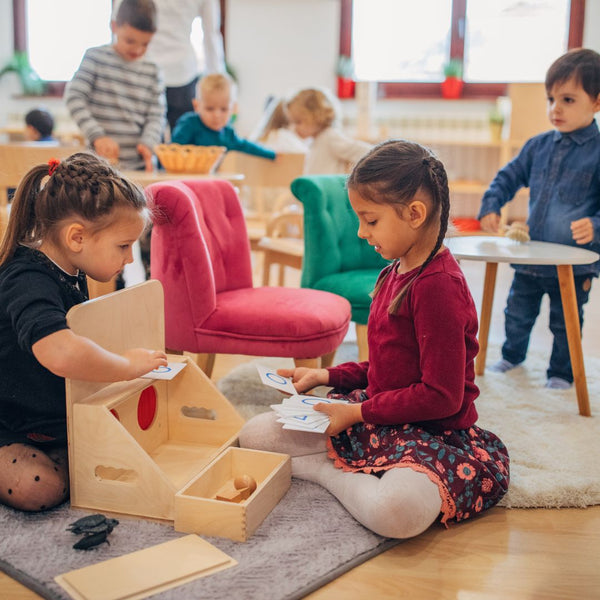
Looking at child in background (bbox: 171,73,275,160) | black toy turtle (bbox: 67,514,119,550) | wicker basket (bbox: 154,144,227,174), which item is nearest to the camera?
black toy turtle (bbox: 67,514,119,550)

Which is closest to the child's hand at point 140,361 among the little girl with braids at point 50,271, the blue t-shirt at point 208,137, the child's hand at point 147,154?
the little girl with braids at point 50,271

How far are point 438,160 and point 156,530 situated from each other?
911mm

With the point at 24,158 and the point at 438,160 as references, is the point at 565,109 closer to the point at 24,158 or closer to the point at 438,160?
the point at 438,160

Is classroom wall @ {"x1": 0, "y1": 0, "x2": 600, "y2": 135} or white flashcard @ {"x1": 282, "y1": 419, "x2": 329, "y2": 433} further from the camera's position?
classroom wall @ {"x1": 0, "y1": 0, "x2": 600, "y2": 135}

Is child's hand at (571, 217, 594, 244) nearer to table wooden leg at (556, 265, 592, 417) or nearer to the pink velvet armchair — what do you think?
table wooden leg at (556, 265, 592, 417)

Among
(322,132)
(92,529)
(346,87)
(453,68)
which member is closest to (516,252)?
(92,529)

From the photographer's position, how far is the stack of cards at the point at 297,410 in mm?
1495

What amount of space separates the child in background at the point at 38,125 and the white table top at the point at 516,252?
3.38 meters

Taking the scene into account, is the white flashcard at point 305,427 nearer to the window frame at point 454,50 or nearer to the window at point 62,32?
the window frame at point 454,50

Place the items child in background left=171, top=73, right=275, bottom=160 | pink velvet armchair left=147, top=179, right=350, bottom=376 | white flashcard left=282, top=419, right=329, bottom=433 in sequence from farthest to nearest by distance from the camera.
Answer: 1. child in background left=171, top=73, right=275, bottom=160
2. pink velvet armchair left=147, top=179, right=350, bottom=376
3. white flashcard left=282, top=419, right=329, bottom=433

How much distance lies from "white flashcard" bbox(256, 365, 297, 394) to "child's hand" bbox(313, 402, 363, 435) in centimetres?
14

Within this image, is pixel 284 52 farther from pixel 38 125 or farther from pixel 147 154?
pixel 147 154

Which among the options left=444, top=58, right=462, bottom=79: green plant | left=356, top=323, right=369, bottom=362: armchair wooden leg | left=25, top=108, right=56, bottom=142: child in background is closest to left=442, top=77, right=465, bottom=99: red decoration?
left=444, top=58, right=462, bottom=79: green plant

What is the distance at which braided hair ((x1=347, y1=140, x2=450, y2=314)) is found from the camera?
4.78ft
